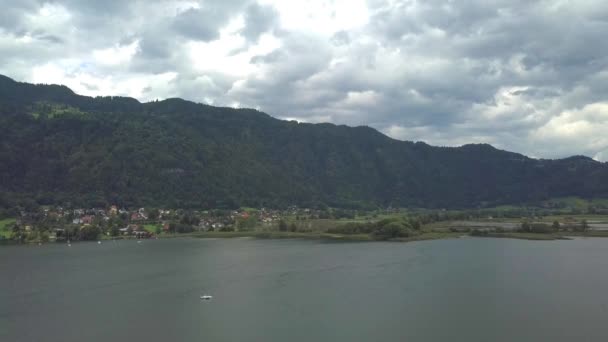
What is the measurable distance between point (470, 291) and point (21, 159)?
586 feet

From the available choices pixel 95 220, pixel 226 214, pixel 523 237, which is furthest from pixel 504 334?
pixel 226 214

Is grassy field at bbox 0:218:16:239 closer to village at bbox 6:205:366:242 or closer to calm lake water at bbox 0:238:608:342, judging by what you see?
village at bbox 6:205:366:242

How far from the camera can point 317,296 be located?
41.4m

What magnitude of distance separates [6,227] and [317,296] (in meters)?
101

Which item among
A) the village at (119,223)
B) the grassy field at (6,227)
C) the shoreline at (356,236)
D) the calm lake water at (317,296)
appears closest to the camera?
the calm lake water at (317,296)

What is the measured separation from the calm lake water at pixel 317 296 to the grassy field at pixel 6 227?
41.6 m

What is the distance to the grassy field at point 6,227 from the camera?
108m

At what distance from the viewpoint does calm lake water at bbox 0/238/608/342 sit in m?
31.6

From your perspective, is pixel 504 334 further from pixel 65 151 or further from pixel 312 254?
pixel 65 151

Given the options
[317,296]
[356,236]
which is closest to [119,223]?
[356,236]

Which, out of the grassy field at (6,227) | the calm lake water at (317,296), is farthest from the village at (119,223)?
the calm lake water at (317,296)

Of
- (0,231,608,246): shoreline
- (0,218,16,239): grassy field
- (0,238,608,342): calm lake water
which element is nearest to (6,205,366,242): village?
(0,218,16,239): grassy field

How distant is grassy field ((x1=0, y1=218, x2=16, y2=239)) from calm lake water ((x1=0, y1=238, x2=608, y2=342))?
1637 inches

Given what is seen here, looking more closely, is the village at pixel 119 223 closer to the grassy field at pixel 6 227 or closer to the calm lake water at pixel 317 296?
the grassy field at pixel 6 227
